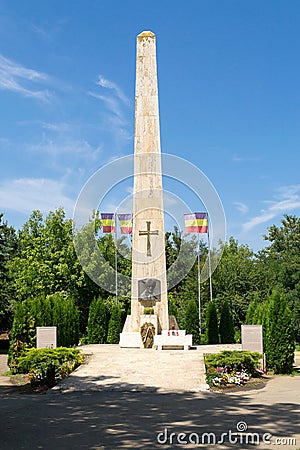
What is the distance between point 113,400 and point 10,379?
15.8 ft

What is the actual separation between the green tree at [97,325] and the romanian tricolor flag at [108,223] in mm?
3241

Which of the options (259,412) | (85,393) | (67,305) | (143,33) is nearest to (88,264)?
(67,305)

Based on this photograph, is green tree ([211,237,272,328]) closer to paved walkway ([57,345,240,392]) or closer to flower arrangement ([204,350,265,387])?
paved walkway ([57,345,240,392])

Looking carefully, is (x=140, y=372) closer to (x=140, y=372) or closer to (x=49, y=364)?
(x=140, y=372)

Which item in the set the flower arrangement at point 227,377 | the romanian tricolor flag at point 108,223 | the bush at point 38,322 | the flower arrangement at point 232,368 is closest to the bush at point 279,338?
the flower arrangement at point 232,368

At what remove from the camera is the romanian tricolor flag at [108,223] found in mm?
23641

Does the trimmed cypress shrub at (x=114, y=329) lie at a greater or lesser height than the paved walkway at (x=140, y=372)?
greater

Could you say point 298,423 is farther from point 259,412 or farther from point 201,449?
point 201,449

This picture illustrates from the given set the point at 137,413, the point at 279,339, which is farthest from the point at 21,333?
the point at 137,413

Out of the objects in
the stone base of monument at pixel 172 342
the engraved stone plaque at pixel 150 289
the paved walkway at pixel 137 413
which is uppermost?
the engraved stone plaque at pixel 150 289

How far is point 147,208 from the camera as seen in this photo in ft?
66.5

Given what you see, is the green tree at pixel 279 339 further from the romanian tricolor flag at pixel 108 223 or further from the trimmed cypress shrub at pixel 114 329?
the romanian tricolor flag at pixel 108 223

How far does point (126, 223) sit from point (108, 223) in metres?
1.54

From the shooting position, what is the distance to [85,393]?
1127cm
